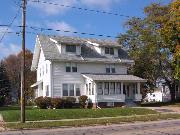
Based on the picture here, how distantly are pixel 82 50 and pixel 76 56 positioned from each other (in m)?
1.80

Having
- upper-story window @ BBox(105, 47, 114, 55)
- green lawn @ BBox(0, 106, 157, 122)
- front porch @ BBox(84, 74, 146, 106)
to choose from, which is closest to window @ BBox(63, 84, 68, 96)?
front porch @ BBox(84, 74, 146, 106)

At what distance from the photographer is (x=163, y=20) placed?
159 feet

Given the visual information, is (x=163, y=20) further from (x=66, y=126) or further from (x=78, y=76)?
(x=66, y=126)

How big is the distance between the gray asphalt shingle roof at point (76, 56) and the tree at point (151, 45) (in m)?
3.83

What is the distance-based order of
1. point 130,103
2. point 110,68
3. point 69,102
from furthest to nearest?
point 110,68 < point 130,103 < point 69,102

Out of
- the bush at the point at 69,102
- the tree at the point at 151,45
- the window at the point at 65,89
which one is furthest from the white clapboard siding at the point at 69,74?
the tree at the point at 151,45

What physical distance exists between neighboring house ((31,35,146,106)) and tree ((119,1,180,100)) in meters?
4.78

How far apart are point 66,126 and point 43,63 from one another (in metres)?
23.9

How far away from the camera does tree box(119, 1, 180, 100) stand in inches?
1996

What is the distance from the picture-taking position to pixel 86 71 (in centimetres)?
4638

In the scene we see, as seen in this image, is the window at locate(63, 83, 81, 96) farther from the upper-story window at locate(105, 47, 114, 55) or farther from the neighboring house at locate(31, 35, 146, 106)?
the upper-story window at locate(105, 47, 114, 55)

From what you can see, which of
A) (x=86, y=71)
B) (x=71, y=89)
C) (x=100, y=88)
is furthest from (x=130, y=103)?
(x=71, y=89)

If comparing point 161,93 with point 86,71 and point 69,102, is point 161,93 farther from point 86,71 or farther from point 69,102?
point 69,102

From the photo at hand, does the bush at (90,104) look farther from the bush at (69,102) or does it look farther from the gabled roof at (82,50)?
the gabled roof at (82,50)
